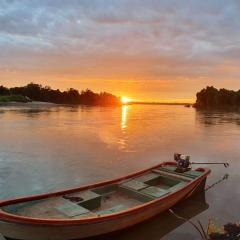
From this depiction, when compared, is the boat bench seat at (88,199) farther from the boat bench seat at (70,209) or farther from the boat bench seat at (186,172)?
the boat bench seat at (186,172)

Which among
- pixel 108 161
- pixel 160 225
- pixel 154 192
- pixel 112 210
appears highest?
pixel 154 192

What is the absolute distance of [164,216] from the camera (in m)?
14.9

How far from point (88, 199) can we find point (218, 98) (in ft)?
571

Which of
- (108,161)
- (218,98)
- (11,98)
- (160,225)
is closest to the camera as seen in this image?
(160,225)

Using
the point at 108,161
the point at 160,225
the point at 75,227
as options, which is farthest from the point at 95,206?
the point at 108,161

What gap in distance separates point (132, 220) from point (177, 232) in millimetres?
2152

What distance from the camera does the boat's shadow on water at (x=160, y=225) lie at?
1295 cm

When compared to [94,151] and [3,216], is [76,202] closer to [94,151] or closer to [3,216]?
[3,216]

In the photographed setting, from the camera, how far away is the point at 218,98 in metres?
178

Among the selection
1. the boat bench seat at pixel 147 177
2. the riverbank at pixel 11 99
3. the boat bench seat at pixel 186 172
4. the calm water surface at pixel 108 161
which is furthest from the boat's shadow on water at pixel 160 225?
the riverbank at pixel 11 99

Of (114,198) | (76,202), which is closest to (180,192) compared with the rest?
(114,198)

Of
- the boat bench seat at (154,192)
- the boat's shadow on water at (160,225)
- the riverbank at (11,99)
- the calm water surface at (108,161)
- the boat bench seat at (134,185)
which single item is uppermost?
the riverbank at (11,99)

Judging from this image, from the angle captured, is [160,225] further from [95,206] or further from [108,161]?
[108,161]

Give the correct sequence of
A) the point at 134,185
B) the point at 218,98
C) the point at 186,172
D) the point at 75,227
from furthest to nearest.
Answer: the point at 218,98 < the point at 186,172 < the point at 134,185 < the point at 75,227
